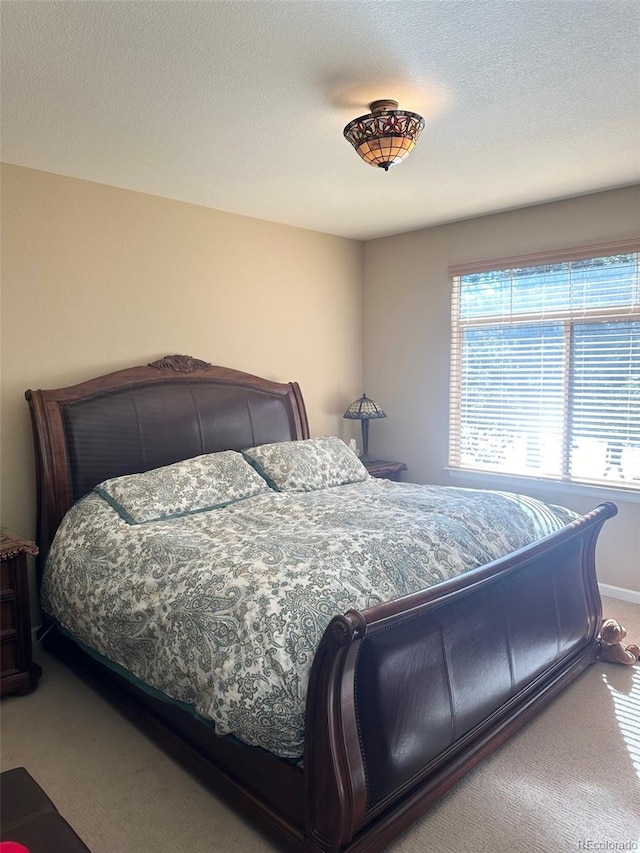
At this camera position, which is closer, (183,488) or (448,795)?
(448,795)

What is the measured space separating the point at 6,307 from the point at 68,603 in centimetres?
157

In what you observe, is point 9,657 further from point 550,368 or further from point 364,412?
point 550,368

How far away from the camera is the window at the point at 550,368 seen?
3707 millimetres

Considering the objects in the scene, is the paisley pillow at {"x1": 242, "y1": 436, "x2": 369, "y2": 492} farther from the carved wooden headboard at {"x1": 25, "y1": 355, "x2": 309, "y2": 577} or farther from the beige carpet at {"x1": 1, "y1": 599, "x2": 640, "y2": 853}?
the beige carpet at {"x1": 1, "y1": 599, "x2": 640, "y2": 853}

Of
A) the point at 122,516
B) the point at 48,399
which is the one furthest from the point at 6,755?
the point at 48,399

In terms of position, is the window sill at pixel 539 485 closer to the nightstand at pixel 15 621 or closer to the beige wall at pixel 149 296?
the beige wall at pixel 149 296

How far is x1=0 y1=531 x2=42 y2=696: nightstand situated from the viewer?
271 centimetres

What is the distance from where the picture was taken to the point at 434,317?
183 inches

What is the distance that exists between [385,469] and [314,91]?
2786 mm

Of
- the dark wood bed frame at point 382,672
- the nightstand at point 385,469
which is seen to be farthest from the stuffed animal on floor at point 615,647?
the nightstand at point 385,469

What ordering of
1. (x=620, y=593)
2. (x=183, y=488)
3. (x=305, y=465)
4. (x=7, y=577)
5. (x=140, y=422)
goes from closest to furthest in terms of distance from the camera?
(x=7, y=577) < (x=183, y=488) < (x=140, y=422) < (x=305, y=465) < (x=620, y=593)

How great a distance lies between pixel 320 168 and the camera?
3219 mm

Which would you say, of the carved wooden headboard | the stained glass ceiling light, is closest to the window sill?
the carved wooden headboard

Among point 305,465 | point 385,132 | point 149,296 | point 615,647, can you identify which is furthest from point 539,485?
point 149,296
